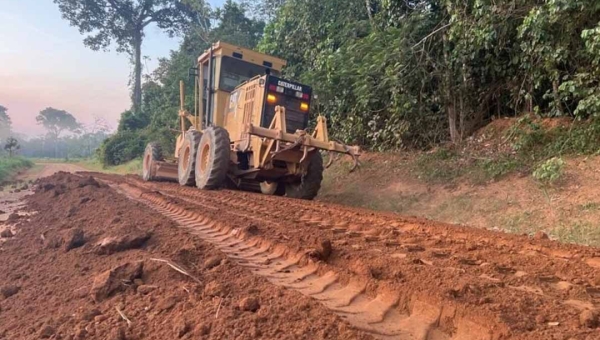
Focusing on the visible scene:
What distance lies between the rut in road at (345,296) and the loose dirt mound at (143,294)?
0.17 m

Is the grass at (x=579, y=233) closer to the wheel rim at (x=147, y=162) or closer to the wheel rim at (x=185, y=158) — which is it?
the wheel rim at (x=185, y=158)

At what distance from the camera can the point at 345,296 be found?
109 inches

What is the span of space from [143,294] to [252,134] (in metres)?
5.13

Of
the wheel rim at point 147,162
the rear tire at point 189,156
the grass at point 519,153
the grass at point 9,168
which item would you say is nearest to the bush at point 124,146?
the grass at point 9,168

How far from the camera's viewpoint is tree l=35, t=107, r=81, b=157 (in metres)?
91.6

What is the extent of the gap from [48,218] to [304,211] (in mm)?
4005

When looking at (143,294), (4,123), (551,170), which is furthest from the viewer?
(4,123)

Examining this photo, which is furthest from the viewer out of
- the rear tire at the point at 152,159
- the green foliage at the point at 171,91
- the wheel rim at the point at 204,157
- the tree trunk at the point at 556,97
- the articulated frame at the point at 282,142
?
the green foliage at the point at 171,91

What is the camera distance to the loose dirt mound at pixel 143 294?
230 centimetres

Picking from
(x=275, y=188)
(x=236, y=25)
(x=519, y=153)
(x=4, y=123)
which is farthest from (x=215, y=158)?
(x=4, y=123)

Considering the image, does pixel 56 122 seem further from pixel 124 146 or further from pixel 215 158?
pixel 215 158

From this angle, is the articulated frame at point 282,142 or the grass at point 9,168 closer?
the articulated frame at point 282,142

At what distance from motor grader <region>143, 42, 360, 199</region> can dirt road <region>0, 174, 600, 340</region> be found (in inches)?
132

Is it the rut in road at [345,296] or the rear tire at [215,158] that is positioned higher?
the rear tire at [215,158]
